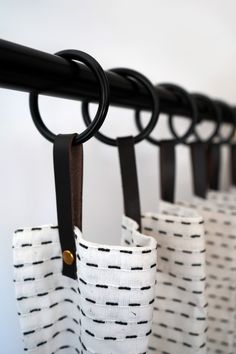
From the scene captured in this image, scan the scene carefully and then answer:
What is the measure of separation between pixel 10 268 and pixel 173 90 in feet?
1.08

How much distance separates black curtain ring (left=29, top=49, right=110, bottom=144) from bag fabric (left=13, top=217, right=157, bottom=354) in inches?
3.5

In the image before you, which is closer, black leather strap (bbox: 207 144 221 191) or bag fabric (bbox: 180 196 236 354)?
bag fabric (bbox: 180 196 236 354)

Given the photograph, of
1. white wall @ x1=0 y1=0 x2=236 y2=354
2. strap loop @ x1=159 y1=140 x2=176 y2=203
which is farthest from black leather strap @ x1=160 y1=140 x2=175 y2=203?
white wall @ x1=0 y1=0 x2=236 y2=354

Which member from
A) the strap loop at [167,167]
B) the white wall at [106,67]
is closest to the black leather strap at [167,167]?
the strap loop at [167,167]

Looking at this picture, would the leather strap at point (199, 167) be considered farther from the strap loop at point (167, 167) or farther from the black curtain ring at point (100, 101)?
the black curtain ring at point (100, 101)

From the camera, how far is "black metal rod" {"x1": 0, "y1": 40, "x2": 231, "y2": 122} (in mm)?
238

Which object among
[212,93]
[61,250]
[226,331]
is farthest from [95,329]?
[212,93]

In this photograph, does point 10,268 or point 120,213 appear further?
point 120,213

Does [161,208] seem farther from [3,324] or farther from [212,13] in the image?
[212,13]

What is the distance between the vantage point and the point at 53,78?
0.27 metres

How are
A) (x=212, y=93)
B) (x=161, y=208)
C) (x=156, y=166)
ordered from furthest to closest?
(x=212, y=93), (x=156, y=166), (x=161, y=208)

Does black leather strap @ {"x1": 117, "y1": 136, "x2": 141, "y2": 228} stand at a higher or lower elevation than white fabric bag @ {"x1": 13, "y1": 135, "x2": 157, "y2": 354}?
higher

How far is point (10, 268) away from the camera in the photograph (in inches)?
14.1

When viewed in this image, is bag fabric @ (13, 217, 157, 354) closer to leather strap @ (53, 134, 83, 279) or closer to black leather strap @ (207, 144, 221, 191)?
leather strap @ (53, 134, 83, 279)
